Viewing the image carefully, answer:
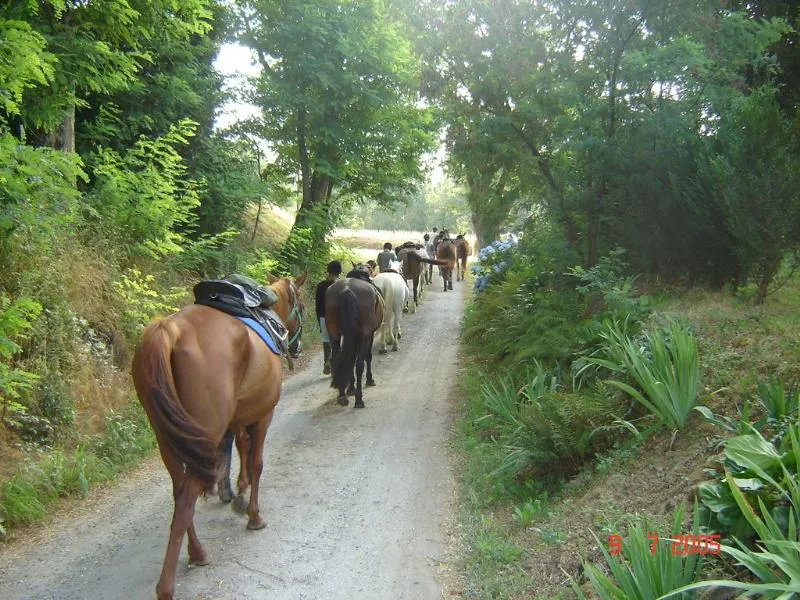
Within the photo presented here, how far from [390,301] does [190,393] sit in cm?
887

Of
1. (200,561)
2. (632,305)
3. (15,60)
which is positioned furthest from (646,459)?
(15,60)

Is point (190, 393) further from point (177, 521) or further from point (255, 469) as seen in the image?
point (255, 469)

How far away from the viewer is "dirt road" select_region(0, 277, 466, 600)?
4.29 meters

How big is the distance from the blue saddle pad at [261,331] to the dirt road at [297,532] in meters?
1.61

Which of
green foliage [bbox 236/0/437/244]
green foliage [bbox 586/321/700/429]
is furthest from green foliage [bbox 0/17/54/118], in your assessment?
green foliage [bbox 236/0/437/244]

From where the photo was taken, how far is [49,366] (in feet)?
21.7

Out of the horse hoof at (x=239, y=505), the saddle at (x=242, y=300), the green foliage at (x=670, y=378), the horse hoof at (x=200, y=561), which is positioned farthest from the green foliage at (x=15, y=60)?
the green foliage at (x=670, y=378)

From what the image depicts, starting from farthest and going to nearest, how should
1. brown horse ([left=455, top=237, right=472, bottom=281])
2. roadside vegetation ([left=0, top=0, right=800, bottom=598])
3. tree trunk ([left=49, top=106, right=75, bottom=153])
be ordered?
1. brown horse ([left=455, top=237, right=472, bottom=281])
2. tree trunk ([left=49, top=106, right=75, bottom=153])
3. roadside vegetation ([left=0, top=0, right=800, bottom=598])

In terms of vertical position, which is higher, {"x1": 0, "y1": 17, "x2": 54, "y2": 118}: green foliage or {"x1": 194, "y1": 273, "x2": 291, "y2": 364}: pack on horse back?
{"x1": 0, "y1": 17, "x2": 54, "y2": 118}: green foliage

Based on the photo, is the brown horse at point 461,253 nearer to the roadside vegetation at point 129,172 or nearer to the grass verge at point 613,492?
the roadside vegetation at point 129,172

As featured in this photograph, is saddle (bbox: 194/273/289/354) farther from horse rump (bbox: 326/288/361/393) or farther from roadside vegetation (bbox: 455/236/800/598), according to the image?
horse rump (bbox: 326/288/361/393)

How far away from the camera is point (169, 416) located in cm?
389

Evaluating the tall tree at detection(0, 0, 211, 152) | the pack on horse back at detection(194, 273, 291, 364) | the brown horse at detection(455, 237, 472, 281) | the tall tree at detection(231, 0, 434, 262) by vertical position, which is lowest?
the pack on horse back at detection(194, 273, 291, 364)

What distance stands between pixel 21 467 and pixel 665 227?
7795mm
